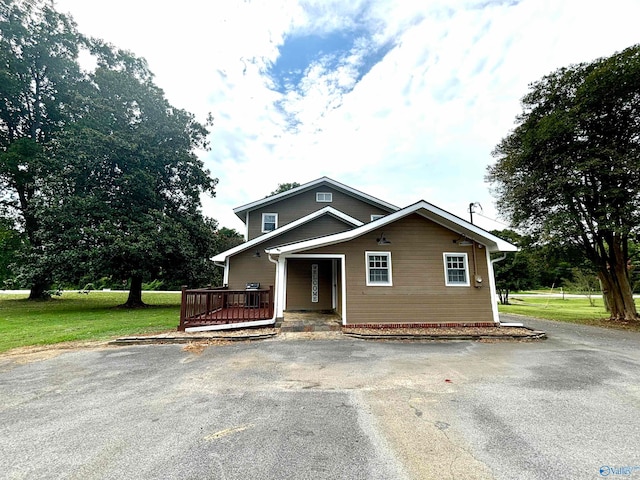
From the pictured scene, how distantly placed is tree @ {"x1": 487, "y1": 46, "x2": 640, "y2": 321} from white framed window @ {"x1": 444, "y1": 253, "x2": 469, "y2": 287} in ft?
18.4

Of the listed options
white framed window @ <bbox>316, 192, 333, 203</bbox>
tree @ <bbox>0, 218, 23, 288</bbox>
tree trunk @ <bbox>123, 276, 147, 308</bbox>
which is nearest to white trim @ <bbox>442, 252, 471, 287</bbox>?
white framed window @ <bbox>316, 192, 333, 203</bbox>

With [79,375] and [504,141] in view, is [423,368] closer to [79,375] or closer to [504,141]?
[79,375]

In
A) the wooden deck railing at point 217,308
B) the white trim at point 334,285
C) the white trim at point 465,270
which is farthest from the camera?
the white trim at point 334,285

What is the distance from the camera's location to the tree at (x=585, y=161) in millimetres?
10609

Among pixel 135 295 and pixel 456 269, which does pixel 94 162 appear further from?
pixel 456 269

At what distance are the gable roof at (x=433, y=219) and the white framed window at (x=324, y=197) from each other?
6.22m

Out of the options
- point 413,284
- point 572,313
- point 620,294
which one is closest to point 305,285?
point 413,284

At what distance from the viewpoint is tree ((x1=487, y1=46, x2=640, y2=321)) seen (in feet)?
34.8

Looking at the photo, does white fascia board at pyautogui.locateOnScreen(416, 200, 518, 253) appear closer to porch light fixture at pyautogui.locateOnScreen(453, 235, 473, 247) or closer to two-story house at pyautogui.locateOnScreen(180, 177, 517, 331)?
two-story house at pyautogui.locateOnScreen(180, 177, 517, 331)

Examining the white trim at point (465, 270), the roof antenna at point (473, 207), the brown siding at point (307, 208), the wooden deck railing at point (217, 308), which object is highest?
the roof antenna at point (473, 207)

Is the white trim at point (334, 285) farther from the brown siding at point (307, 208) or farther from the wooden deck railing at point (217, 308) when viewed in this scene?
the brown siding at point (307, 208)

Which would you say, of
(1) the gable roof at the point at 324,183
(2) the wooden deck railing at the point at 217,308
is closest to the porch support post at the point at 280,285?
(2) the wooden deck railing at the point at 217,308

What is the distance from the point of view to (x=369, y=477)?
7.30 feet

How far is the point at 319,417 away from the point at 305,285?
9291mm
